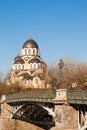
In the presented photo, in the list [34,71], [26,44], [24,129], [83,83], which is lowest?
[24,129]

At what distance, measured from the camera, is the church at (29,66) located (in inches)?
4796

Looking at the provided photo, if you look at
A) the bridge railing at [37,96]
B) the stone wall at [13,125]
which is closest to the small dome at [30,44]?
the bridge railing at [37,96]

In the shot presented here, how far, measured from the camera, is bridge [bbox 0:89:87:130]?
31.3m

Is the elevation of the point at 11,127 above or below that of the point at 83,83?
below

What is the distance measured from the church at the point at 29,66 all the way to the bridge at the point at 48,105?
69.6 meters

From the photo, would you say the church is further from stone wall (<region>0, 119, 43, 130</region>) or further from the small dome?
stone wall (<region>0, 119, 43, 130</region>)

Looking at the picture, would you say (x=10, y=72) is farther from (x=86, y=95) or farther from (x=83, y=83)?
(x=86, y=95)

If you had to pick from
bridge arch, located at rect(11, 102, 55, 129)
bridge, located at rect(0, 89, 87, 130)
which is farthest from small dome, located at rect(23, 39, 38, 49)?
bridge arch, located at rect(11, 102, 55, 129)

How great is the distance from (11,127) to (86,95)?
2089 cm

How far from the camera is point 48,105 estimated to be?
37406 millimetres

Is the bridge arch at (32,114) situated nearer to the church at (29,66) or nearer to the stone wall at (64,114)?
the stone wall at (64,114)

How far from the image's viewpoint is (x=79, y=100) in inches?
1203

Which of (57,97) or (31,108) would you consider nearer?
(57,97)

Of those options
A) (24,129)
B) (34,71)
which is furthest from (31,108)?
(34,71)
